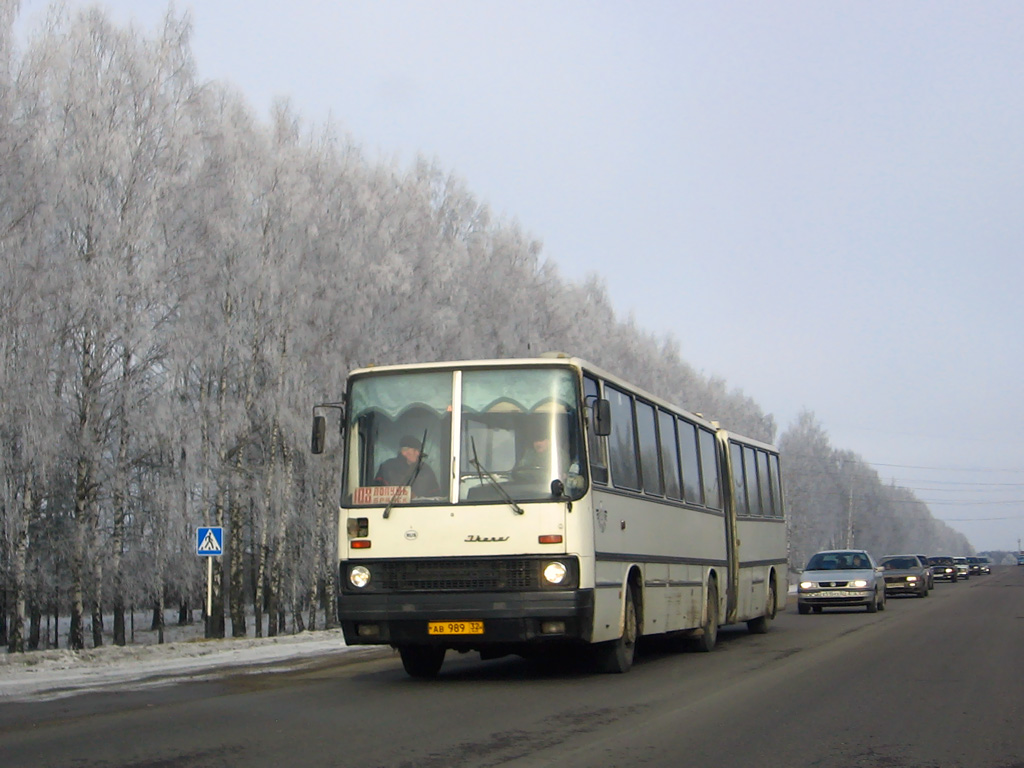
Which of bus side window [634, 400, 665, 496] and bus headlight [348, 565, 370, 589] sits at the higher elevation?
bus side window [634, 400, 665, 496]

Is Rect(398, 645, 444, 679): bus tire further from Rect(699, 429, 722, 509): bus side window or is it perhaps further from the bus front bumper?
Rect(699, 429, 722, 509): bus side window

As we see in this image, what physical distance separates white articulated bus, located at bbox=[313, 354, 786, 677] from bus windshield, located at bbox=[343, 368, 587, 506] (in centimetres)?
1

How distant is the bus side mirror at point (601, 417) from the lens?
489 inches

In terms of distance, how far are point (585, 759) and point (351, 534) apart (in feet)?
17.0

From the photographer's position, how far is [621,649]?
13.8 meters

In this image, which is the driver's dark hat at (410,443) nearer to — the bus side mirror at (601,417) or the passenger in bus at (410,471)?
the passenger in bus at (410,471)

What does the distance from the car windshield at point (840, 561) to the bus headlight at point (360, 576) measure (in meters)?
21.8

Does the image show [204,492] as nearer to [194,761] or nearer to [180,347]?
[180,347]

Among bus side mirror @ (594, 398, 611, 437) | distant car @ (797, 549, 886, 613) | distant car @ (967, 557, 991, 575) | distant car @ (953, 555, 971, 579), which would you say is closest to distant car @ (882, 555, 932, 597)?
distant car @ (797, 549, 886, 613)

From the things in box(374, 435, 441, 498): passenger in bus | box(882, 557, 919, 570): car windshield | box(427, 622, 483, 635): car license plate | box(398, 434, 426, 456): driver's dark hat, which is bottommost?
box(427, 622, 483, 635): car license plate

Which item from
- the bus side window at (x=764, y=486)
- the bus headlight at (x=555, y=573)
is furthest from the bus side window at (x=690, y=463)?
the bus headlight at (x=555, y=573)

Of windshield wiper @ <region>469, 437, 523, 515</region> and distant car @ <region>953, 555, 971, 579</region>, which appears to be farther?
distant car @ <region>953, 555, 971, 579</region>

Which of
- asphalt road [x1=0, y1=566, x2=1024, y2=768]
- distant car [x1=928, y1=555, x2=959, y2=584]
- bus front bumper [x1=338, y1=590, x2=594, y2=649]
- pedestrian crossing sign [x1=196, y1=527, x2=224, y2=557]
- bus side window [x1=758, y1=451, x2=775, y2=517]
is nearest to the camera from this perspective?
asphalt road [x1=0, y1=566, x2=1024, y2=768]

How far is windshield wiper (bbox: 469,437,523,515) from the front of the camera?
12.2 meters
